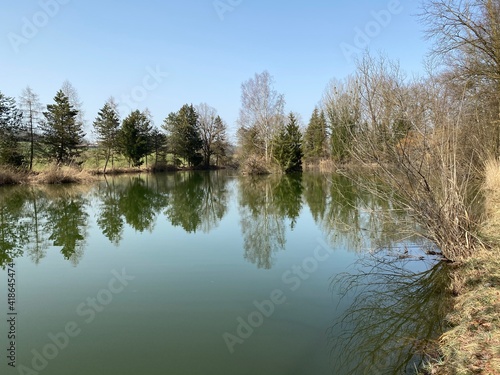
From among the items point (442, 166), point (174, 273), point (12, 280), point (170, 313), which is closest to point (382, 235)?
point (442, 166)

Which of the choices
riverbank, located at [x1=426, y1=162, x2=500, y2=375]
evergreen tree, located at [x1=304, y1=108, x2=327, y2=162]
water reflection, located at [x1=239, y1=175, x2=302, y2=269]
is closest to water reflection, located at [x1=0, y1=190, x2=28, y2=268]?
water reflection, located at [x1=239, y1=175, x2=302, y2=269]

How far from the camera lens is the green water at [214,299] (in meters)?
3.05

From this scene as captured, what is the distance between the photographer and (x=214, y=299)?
4387mm

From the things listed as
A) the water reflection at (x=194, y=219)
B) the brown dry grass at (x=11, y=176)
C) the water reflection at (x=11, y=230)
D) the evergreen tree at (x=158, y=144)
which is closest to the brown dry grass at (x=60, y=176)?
the brown dry grass at (x=11, y=176)

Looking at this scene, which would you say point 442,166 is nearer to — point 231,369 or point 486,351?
point 486,351

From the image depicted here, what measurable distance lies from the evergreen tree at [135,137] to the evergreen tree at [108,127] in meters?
0.91

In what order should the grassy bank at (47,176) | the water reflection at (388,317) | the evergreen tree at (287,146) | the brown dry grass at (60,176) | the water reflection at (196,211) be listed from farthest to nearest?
the evergreen tree at (287,146)
the brown dry grass at (60,176)
the grassy bank at (47,176)
the water reflection at (196,211)
the water reflection at (388,317)

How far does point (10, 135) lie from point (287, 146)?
2123 centimetres

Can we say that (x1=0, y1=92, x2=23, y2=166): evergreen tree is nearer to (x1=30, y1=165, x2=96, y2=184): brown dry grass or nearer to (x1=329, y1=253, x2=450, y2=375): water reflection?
(x1=30, y1=165, x2=96, y2=184): brown dry grass

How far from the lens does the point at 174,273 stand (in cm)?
546

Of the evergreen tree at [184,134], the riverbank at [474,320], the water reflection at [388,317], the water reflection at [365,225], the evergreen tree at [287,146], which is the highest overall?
the evergreen tree at [184,134]

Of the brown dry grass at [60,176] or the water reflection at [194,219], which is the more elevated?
the brown dry grass at [60,176]

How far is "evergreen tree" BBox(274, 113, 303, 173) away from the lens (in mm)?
29562

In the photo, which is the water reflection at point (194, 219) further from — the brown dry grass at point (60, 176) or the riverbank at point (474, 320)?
the brown dry grass at point (60, 176)
